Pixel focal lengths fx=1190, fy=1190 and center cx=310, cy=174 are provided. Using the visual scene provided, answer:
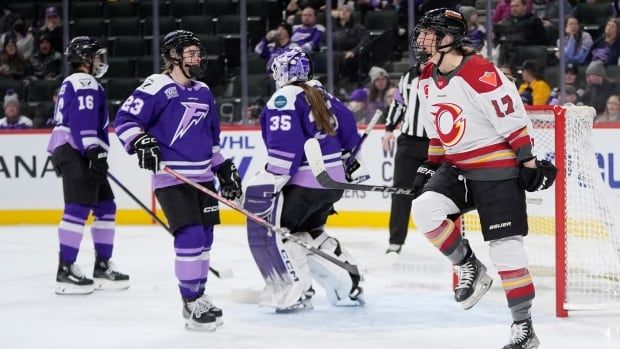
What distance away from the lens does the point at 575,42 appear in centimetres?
781

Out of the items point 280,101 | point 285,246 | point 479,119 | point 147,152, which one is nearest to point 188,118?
point 147,152

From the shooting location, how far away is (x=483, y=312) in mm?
4875

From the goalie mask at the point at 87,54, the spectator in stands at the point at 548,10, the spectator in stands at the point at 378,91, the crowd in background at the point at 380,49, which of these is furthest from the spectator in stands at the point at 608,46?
the goalie mask at the point at 87,54

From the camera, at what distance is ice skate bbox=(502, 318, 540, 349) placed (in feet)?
12.9

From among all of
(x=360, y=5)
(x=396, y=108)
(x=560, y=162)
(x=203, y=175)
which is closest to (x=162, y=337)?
(x=203, y=175)

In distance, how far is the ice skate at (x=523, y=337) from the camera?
394 centimetres

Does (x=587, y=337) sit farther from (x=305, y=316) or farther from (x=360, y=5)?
(x=360, y=5)

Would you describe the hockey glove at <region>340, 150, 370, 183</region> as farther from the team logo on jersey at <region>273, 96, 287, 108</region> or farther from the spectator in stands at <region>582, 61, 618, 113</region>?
the spectator in stands at <region>582, 61, 618, 113</region>

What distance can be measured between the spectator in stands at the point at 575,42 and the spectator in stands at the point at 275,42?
212 centimetres

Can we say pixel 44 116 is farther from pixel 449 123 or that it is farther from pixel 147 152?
pixel 449 123

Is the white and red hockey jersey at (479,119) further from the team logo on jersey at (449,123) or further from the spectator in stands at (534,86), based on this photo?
the spectator in stands at (534,86)

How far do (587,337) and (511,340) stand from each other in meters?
0.52

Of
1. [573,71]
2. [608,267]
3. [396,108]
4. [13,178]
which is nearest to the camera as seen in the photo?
[608,267]

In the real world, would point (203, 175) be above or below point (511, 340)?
above
